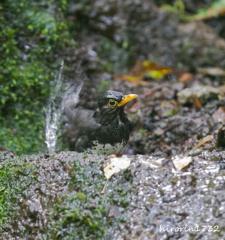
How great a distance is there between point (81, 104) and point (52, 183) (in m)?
3.24

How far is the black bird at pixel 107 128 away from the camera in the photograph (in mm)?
4805

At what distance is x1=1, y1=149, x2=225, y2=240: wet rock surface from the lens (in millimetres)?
2898

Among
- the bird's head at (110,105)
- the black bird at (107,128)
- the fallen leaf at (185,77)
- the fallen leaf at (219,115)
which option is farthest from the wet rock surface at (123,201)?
the fallen leaf at (185,77)

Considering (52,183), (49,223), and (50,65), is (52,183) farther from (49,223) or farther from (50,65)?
(50,65)

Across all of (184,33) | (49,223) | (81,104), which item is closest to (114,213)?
(49,223)

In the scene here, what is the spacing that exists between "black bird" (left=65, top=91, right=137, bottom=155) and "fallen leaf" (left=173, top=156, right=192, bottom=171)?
1.48 metres

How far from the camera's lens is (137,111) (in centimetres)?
646

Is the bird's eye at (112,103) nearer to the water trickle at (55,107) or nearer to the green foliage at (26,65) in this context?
the water trickle at (55,107)

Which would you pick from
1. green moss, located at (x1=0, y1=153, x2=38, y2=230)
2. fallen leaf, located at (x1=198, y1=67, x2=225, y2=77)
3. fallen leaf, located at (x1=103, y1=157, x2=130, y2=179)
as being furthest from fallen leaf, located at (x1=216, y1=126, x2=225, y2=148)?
fallen leaf, located at (x1=198, y1=67, x2=225, y2=77)

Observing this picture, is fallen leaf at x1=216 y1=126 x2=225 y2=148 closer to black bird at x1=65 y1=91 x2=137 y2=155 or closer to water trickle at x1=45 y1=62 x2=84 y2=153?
black bird at x1=65 y1=91 x2=137 y2=155

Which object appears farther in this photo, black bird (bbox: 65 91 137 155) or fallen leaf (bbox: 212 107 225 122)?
fallen leaf (bbox: 212 107 225 122)

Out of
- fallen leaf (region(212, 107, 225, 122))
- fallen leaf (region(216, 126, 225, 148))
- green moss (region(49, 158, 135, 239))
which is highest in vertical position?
fallen leaf (region(216, 126, 225, 148))

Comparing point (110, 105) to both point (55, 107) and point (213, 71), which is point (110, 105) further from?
point (213, 71)

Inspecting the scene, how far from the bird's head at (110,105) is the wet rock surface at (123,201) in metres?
1.42
